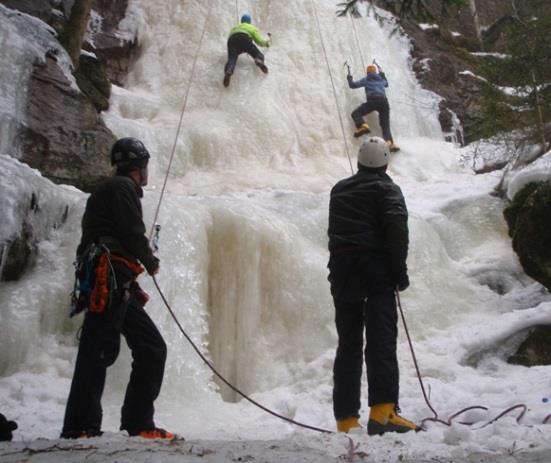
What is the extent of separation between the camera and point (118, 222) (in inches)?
113

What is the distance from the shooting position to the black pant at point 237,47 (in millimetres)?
10969

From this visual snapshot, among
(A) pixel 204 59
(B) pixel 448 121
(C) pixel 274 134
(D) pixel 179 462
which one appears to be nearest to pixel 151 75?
(A) pixel 204 59

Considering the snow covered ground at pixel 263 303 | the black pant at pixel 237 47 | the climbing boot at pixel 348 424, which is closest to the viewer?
the snow covered ground at pixel 263 303

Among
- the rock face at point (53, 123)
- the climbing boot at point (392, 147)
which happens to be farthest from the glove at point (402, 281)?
the climbing boot at point (392, 147)

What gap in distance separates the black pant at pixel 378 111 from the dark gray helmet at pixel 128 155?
857cm

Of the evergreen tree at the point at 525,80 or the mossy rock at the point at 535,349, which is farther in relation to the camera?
the evergreen tree at the point at 525,80

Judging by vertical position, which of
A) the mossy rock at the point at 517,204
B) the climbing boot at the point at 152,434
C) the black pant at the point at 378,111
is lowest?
the climbing boot at the point at 152,434

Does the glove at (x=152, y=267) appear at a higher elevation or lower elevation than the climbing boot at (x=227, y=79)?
lower

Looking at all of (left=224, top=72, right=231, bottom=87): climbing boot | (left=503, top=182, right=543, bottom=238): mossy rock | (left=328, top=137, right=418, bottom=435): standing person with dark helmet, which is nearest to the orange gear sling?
(left=328, top=137, right=418, bottom=435): standing person with dark helmet

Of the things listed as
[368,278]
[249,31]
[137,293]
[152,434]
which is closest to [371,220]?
[368,278]

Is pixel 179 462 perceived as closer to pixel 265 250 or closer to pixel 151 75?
pixel 265 250

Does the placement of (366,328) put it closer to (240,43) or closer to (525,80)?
(525,80)

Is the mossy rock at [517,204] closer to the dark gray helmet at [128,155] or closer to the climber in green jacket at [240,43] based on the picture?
the dark gray helmet at [128,155]

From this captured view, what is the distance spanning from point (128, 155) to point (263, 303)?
3023 mm
